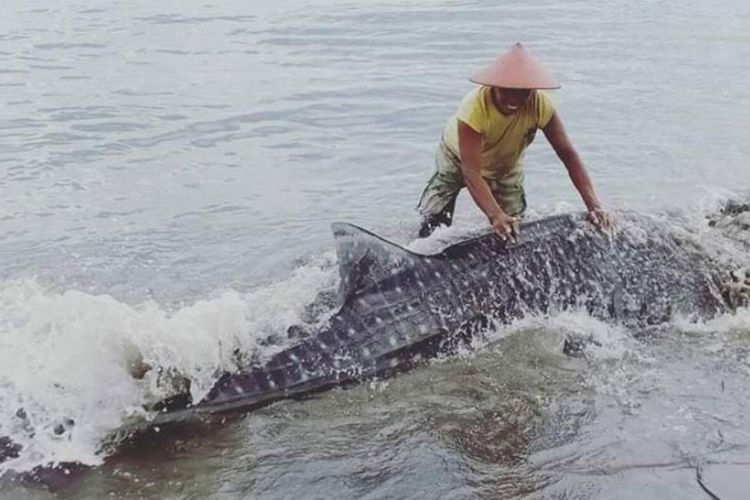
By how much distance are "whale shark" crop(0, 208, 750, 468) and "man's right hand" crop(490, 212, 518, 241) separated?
0.23 ft

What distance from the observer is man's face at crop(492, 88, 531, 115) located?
511 cm

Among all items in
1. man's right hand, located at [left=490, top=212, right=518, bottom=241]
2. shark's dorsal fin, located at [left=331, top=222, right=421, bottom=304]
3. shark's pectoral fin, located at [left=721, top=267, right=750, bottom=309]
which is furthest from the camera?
shark's pectoral fin, located at [left=721, top=267, right=750, bottom=309]

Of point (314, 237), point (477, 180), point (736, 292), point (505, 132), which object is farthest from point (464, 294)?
point (314, 237)

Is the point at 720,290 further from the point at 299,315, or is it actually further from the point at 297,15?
the point at 297,15

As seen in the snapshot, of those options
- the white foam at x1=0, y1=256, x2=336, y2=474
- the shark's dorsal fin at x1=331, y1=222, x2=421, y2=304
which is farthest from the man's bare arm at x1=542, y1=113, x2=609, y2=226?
the white foam at x1=0, y1=256, x2=336, y2=474

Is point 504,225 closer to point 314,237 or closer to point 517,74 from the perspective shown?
point 517,74

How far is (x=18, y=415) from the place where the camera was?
13.8ft

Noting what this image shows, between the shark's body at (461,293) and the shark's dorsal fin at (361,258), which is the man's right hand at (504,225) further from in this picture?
the shark's dorsal fin at (361,258)

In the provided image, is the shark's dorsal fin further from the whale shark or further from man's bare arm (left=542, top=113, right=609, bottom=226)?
man's bare arm (left=542, top=113, right=609, bottom=226)

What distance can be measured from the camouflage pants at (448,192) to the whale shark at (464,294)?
59 cm

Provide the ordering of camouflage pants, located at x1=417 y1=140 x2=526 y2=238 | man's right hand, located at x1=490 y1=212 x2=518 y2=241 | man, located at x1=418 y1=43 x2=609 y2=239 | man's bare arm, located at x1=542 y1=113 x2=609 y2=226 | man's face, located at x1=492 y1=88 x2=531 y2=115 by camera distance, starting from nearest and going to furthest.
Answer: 1. man, located at x1=418 y1=43 x2=609 y2=239
2. man's face, located at x1=492 y1=88 x2=531 y2=115
3. man's right hand, located at x1=490 y1=212 x2=518 y2=241
4. man's bare arm, located at x1=542 y1=113 x2=609 y2=226
5. camouflage pants, located at x1=417 y1=140 x2=526 y2=238

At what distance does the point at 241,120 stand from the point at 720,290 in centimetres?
656

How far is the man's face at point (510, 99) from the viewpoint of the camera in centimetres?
511

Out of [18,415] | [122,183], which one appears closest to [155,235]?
[122,183]
